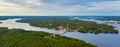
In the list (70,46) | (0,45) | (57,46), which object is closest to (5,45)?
(0,45)

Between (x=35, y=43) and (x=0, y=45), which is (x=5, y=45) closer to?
(x=0, y=45)

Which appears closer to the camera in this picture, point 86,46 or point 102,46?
point 86,46

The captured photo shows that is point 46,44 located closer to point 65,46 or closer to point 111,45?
point 65,46

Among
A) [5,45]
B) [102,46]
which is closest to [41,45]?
[5,45]

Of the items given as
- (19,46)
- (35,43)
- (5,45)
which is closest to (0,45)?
(5,45)

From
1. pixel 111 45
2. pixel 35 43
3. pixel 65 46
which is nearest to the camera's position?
pixel 65 46

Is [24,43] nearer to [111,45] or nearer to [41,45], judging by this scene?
[41,45]

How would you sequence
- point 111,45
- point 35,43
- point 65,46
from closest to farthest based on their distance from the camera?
point 65,46 < point 35,43 < point 111,45

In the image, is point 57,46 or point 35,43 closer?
point 57,46
